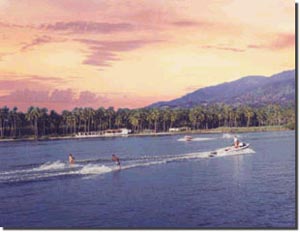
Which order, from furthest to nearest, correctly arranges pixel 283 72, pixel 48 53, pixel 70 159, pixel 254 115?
pixel 70 159, pixel 254 115, pixel 48 53, pixel 283 72

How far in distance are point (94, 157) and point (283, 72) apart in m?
3.79

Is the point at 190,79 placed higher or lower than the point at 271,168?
higher

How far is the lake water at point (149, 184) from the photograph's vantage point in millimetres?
6488

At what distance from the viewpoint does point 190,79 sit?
736cm

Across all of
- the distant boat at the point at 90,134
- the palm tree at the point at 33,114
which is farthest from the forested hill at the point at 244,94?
the palm tree at the point at 33,114

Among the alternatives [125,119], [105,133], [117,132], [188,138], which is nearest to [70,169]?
[105,133]

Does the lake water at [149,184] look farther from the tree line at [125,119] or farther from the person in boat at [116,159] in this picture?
the tree line at [125,119]

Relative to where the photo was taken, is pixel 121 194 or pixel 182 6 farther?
pixel 121 194

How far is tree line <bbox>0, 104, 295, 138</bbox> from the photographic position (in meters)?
7.64

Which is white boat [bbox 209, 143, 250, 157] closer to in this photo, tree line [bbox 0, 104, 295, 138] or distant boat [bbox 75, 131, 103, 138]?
tree line [bbox 0, 104, 295, 138]

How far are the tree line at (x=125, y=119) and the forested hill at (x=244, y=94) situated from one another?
0.44ft

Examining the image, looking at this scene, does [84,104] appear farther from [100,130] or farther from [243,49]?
[243,49]

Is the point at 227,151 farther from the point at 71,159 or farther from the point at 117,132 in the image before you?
the point at 71,159

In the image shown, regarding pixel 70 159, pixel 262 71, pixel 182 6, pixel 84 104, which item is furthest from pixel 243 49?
pixel 70 159
